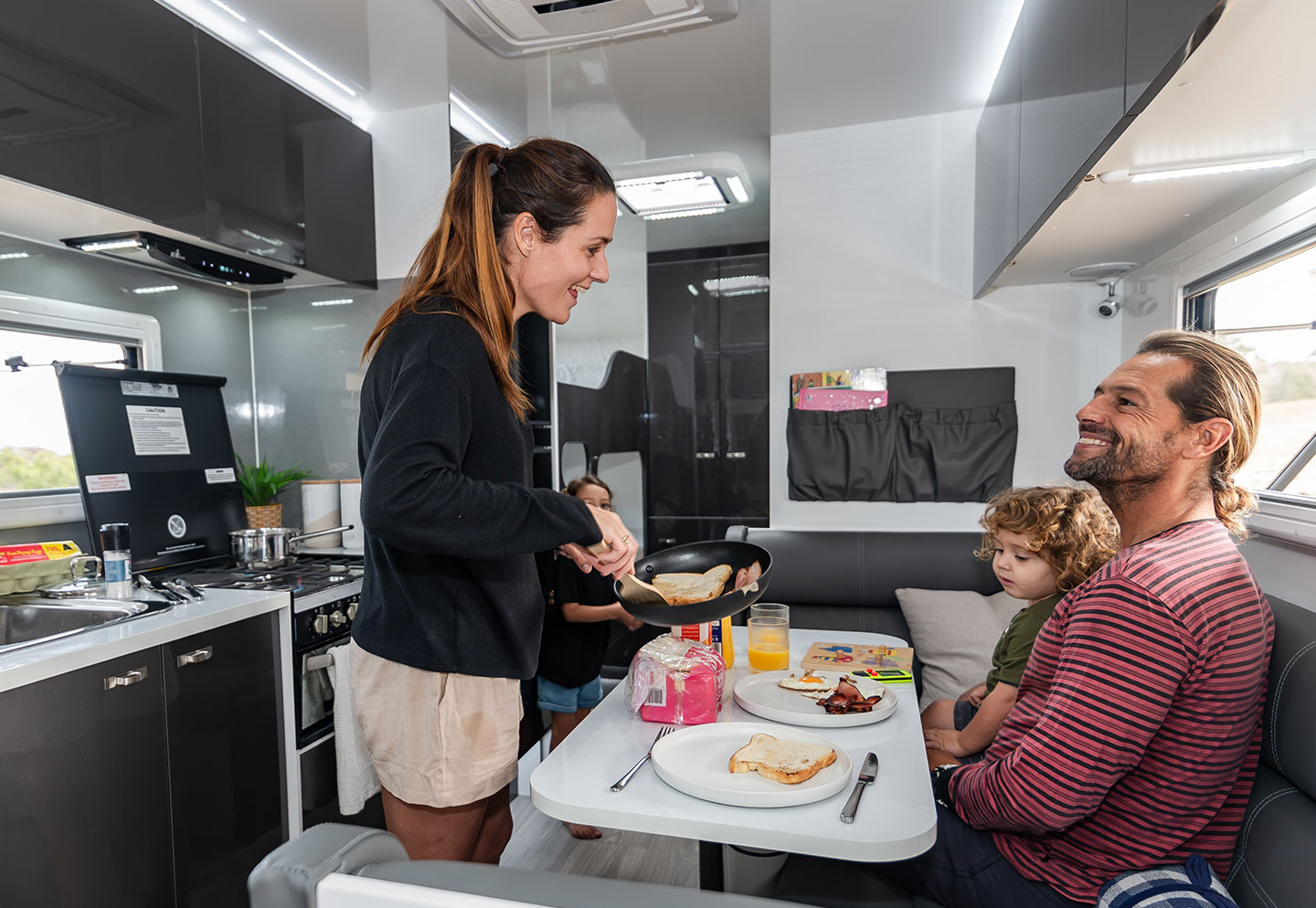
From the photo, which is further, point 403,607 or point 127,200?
point 127,200

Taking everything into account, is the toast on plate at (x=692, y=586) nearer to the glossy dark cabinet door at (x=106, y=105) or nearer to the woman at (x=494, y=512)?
the woman at (x=494, y=512)

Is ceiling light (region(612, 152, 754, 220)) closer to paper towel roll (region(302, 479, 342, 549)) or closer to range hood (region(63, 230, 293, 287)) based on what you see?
range hood (region(63, 230, 293, 287))

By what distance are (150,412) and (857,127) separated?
2.64m

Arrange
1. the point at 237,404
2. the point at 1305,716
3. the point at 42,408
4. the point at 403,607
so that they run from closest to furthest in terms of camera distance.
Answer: the point at 1305,716 < the point at 403,607 < the point at 42,408 < the point at 237,404

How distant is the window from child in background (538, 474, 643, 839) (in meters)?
1.72

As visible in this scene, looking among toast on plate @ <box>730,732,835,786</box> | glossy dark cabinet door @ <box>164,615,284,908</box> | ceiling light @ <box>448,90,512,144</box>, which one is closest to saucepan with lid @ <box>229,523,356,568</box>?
glossy dark cabinet door @ <box>164,615,284,908</box>

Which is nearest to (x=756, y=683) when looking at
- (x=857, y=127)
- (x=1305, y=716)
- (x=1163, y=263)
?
(x=1305, y=716)

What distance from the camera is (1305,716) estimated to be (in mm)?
1026

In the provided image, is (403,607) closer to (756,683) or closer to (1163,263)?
(756,683)

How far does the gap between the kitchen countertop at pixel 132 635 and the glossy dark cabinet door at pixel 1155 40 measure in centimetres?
207

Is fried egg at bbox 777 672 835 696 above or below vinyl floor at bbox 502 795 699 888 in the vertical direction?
above

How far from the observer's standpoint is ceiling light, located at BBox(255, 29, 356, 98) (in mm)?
2316

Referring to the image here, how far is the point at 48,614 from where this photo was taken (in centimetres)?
178

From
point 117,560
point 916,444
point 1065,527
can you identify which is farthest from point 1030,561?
point 117,560
